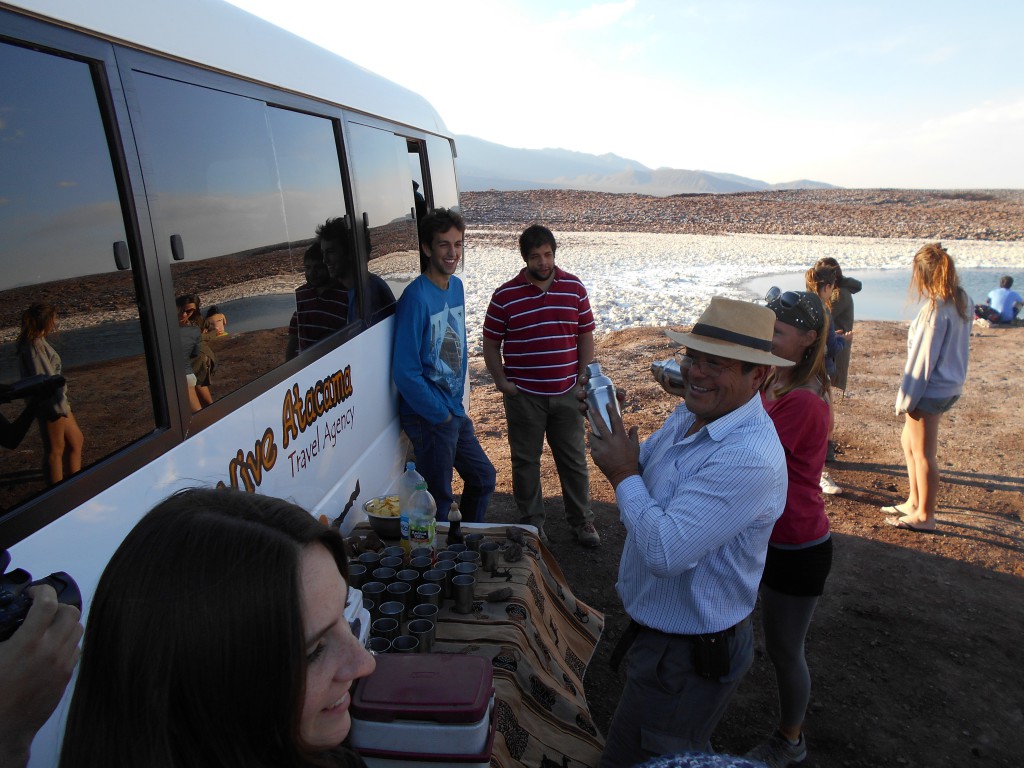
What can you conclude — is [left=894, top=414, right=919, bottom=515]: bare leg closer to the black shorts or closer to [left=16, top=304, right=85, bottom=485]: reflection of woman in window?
the black shorts

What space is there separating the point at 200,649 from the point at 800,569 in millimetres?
2445

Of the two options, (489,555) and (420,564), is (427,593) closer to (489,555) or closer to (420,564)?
(420,564)

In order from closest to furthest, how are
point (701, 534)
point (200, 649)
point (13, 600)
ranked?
point (200, 649), point (13, 600), point (701, 534)

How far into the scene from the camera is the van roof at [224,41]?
Answer: 1753mm

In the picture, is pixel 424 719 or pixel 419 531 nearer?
pixel 424 719

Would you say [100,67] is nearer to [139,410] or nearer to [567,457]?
[139,410]

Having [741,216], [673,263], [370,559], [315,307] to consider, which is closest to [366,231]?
[315,307]

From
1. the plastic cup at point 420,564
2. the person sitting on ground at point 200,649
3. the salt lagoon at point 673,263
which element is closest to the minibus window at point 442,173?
the plastic cup at point 420,564

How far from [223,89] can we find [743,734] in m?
3.63

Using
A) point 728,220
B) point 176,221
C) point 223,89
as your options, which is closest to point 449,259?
point 223,89

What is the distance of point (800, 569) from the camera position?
2730 mm

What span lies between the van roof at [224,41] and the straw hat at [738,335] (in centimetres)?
182

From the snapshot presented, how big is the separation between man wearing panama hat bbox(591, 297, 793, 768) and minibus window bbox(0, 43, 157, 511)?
1.48 m

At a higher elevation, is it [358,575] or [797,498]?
[797,498]
